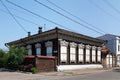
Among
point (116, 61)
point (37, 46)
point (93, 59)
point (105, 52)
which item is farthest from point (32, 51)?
point (116, 61)

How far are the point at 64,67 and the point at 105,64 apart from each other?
13826mm

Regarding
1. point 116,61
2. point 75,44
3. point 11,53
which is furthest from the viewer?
point 116,61

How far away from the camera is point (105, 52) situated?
45969mm

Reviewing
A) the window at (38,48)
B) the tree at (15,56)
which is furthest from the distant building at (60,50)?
the tree at (15,56)

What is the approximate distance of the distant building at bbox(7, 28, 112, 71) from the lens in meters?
32.2

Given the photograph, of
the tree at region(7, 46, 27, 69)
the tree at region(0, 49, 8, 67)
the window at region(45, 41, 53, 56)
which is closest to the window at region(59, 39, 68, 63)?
the window at region(45, 41, 53, 56)

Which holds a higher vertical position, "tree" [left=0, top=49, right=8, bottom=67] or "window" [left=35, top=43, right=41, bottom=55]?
"window" [left=35, top=43, right=41, bottom=55]

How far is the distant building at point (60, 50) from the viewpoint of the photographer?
32250mm

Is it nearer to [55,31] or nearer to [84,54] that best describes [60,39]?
[55,31]

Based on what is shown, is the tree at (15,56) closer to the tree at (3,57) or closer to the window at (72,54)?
the tree at (3,57)

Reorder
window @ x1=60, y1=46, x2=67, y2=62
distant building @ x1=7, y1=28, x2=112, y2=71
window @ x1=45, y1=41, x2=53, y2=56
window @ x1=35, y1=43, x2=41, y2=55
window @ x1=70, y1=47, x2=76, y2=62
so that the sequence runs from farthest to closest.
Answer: window @ x1=35, y1=43, x2=41, y2=55 → window @ x1=70, y1=47, x2=76, y2=62 → window @ x1=45, y1=41, x2=53, y2=56 → window @ x1=60, y1=46, x2=67, y2=62 → distant building @ x1=7, y1=28, x2=112, y2=71

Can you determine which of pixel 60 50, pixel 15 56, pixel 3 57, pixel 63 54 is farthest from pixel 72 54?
pixel 3 57

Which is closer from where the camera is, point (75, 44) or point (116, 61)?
point (75, 44)

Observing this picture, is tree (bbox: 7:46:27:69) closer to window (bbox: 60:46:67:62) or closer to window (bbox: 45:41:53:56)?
window (bbox: 45:41:53:56)
